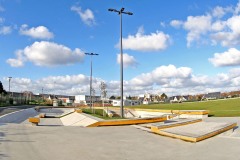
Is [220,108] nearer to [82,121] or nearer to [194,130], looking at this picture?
[82,121]

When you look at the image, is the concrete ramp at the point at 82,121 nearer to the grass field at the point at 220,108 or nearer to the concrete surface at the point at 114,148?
the concrete surface at the point at 114,148

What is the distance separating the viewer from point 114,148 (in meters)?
10.2

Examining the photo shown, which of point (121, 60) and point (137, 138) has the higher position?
point (121, 60)

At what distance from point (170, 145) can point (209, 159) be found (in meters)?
2.54

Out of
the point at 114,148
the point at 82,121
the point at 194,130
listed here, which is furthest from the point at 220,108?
the point at 114,148

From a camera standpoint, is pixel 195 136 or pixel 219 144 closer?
pixel 219 144

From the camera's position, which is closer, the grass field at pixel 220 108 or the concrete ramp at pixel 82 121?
the concrete ramp at pixel 82 121

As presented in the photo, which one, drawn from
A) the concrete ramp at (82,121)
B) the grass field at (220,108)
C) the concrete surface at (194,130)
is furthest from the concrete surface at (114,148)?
the grass field at (220,108)

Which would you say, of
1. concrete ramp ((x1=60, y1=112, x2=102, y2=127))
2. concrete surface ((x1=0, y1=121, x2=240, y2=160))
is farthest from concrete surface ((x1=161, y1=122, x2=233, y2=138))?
concrete ramp ((x1=60, y1=112, x2=102, y2=127))

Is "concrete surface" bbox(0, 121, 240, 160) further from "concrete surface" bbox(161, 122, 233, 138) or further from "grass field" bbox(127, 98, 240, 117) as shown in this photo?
"grass field" bbox(127, 98, 240, 117)

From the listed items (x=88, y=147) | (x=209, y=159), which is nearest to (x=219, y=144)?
(x=209, y=159)

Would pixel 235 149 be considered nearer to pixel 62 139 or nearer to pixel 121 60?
pixel 62 139

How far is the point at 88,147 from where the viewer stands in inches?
407

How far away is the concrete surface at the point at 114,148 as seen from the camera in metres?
8.81
